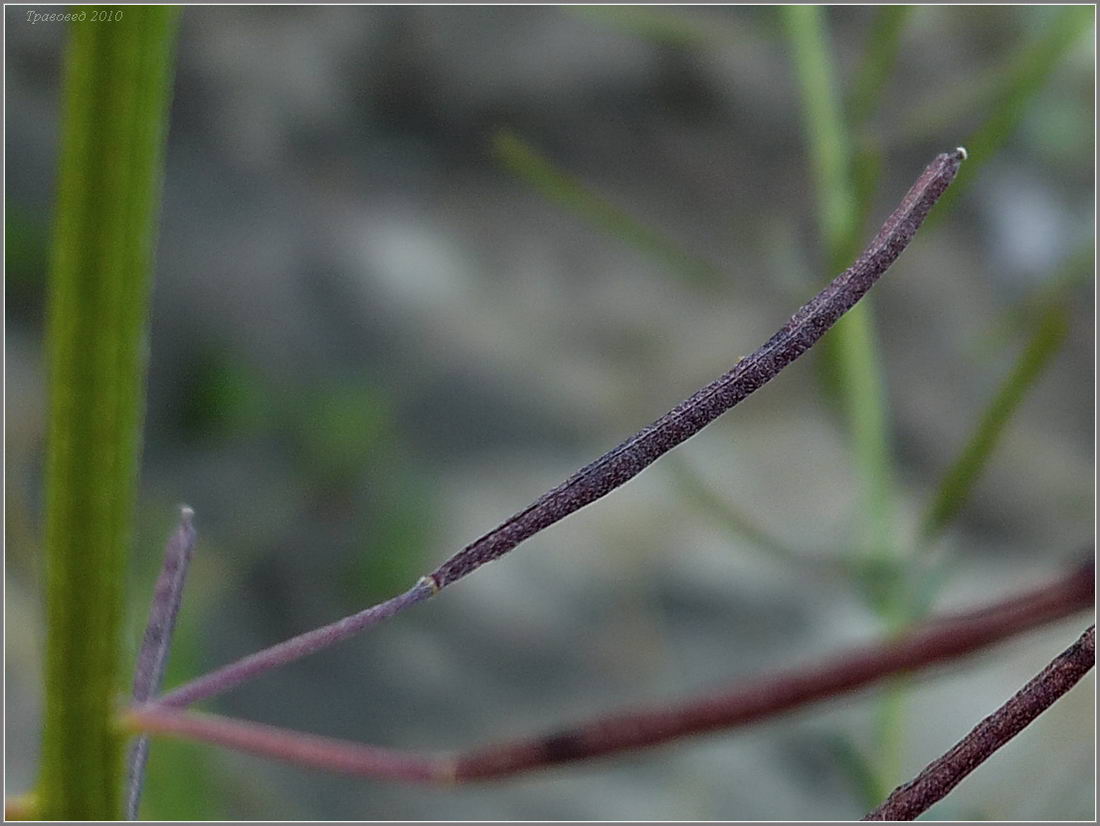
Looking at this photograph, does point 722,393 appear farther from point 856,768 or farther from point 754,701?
point 856,768

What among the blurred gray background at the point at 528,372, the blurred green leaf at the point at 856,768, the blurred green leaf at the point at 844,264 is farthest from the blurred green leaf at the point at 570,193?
the blurred gray background at the point at 528,372

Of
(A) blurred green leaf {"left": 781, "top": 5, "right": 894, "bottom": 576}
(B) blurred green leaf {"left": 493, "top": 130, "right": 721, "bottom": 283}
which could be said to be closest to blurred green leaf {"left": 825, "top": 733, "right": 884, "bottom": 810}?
(A) blurred green leaf {"left": 781, "top": 5, "right": 894, "bottom": 576}

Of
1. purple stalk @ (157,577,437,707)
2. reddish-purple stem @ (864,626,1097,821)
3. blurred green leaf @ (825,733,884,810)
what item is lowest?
blurred green leaf @ (825,733,884,810)

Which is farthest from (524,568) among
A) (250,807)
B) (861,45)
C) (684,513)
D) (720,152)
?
(861,45)

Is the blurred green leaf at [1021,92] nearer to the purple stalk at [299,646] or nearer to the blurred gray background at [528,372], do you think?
the purple stalk at [299,646]

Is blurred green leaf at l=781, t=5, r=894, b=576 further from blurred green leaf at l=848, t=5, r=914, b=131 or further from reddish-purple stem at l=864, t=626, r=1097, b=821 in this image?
reddish-purple stem at l=864, t=626, r=1097, b=821

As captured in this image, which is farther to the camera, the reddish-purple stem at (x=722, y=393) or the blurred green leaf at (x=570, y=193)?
the blurred green leaf at (x=570, y=193)

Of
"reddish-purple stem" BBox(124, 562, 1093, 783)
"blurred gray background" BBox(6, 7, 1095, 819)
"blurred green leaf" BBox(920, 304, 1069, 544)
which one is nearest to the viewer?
"reddish-purple stem" BBox(124, 562, 1093, 783)
